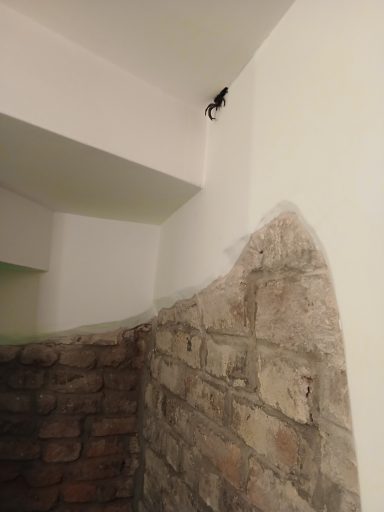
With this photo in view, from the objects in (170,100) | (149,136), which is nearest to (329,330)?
(149,136)

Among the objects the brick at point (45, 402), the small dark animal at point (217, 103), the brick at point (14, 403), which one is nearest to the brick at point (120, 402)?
the brick at point (45, 402)

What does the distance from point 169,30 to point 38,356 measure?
145 centimetres

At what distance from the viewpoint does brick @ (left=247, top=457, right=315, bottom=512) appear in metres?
0.66

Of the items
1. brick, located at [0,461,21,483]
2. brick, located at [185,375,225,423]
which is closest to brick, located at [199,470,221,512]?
brick, located at [185,375,225,423]

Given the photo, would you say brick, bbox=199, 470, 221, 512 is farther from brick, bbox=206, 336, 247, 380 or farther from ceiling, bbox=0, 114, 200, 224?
ceiling, bbox=0, 114, 200, 224

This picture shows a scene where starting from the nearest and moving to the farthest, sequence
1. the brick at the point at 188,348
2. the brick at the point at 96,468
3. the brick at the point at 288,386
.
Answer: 1. the brick at the point at 288,386
2. the brick at the point at 188,348
3. the brick at the point at 96,468

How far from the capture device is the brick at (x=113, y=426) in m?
1.59

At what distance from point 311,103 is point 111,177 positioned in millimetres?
791

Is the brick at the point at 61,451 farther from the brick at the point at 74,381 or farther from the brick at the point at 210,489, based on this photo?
the brick at the point at 210,489

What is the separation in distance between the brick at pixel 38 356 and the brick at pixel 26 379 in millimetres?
41

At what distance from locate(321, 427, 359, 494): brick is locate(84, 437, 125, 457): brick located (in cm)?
130

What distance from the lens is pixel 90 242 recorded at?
1722 millimetres

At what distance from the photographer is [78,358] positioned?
1.60m

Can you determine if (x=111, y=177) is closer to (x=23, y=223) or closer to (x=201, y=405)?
(x=23, y=223)
